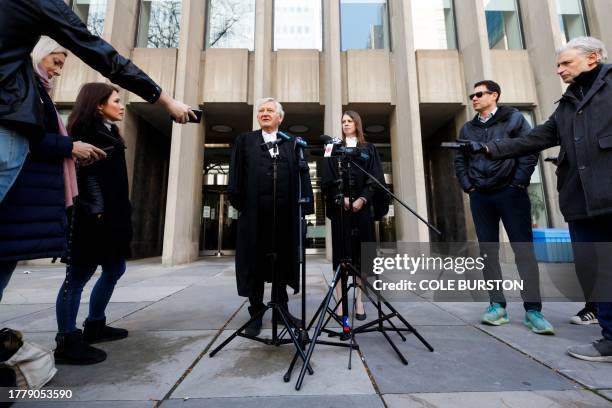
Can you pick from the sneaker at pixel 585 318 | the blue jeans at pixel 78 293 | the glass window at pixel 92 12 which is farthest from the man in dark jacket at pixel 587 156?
the glass window at pixel 92 12

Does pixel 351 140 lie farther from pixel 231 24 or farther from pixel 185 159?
pixel 231 24

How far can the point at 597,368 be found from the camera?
174cm

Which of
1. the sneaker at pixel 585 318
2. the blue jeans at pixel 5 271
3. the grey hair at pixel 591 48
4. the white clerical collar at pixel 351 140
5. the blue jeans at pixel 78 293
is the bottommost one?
the sneaker at pixel 585 318

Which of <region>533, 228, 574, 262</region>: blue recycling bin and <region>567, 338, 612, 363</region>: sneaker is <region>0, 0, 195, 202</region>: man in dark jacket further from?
<region>533, 228, 574, 262</region>: blue recycling bin

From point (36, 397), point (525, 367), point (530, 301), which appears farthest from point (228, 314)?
point (530, 301)

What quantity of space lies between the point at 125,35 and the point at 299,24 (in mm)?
5139

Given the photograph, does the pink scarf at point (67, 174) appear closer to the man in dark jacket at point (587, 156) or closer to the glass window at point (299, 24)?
the man in dark jacket at point (587, 156)

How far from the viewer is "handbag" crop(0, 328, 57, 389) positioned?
135 cm

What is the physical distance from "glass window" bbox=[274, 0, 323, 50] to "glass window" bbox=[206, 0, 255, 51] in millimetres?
843

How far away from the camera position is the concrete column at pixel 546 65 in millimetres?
7484

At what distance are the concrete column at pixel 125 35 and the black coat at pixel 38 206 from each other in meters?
7.78

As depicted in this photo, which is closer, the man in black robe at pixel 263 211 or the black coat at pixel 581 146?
the black coat at pixel 581 146

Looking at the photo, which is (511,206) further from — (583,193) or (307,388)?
(307,388)

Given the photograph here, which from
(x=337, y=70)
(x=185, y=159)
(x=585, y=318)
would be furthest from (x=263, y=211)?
(x=337, y=70)
